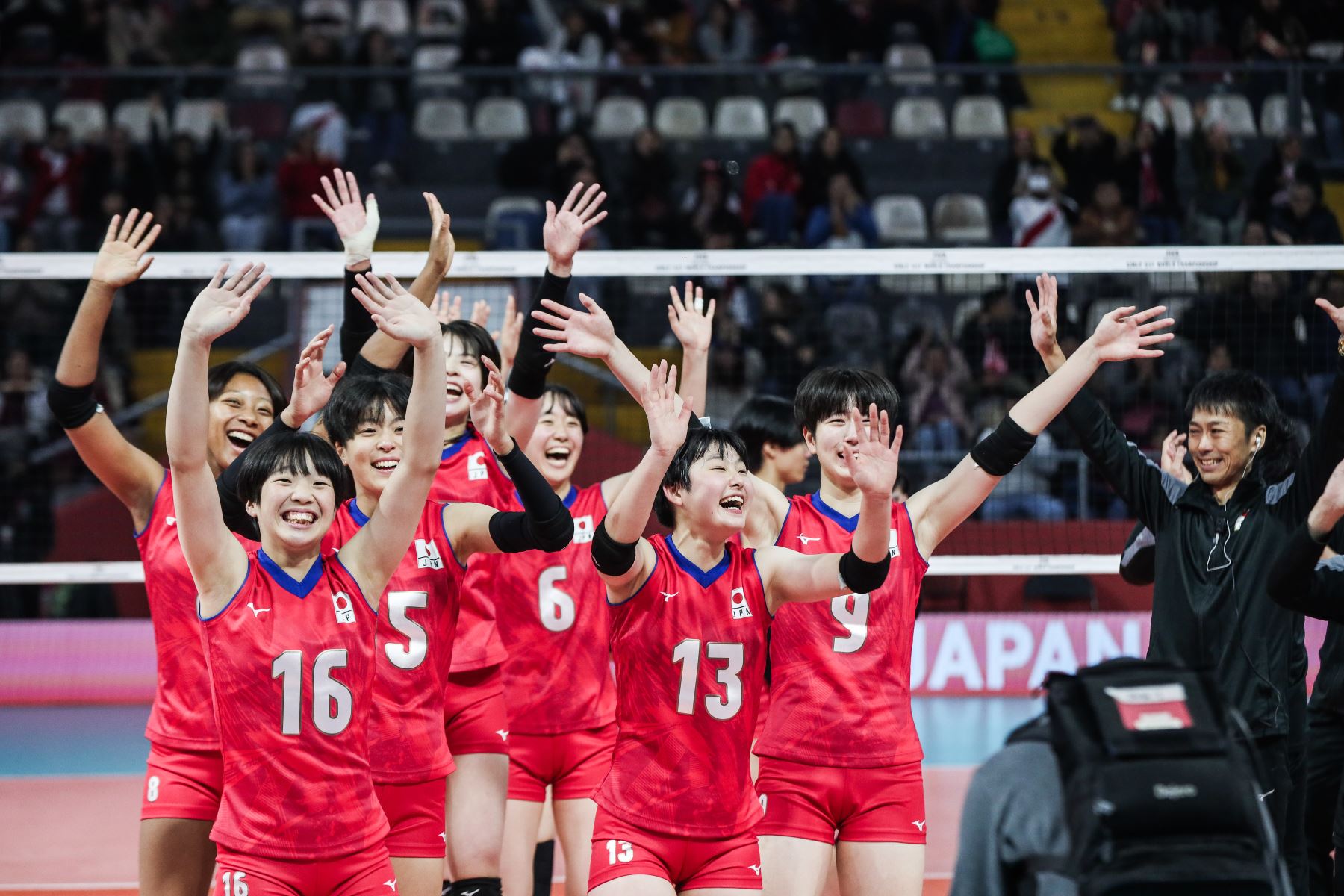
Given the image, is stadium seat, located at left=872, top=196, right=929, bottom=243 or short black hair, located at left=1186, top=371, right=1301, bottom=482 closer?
short black hair, located at left=1186, top=371, right=1301, bottom=482

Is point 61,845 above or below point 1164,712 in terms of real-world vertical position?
below

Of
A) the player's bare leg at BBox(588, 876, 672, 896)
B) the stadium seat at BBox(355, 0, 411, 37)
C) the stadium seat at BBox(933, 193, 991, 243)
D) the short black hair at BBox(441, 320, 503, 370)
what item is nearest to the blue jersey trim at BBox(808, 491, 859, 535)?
the short black hair at BBox(441, 320, 503, 370)

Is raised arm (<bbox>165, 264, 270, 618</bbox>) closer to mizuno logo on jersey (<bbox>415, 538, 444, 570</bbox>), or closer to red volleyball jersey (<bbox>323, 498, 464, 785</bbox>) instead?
red volleyball jersey (<bbox>323, 498, 464, 785</bbox>)

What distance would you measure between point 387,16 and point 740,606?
14018 millimetres

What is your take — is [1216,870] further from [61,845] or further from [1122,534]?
[1122,534]

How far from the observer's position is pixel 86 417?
16.1 feet

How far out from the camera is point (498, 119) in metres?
15.7

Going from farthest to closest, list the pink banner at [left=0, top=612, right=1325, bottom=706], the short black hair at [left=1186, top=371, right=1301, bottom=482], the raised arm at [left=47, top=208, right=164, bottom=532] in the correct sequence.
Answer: the pink banner at [left=0, top=612, right=1325, bottom=706], the short black hair at [left=1186, top=371, right=1301, bottom=482], the raised arm at [left=47, top=208, right=164, bottom=532]

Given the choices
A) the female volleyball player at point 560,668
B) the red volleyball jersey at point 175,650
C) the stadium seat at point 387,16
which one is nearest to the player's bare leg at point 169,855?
the red volleyball jersey at point 175,650

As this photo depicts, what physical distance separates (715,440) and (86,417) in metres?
2.08

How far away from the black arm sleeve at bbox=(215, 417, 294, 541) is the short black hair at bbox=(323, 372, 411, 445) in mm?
196

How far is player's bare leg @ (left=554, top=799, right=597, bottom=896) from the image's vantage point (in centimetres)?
553

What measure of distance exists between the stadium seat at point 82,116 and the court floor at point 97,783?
693cm

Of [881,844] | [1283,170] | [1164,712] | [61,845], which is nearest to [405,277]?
[61,845]
